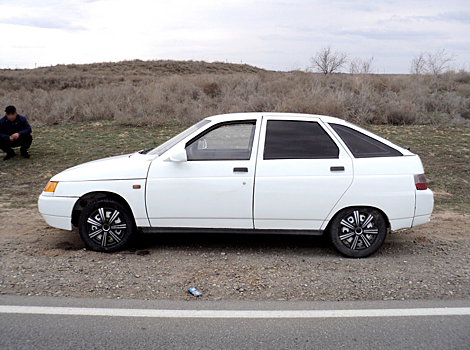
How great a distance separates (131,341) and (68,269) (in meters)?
1.86

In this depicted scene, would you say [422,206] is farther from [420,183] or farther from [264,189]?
[264,189]

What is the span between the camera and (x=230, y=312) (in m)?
4.14

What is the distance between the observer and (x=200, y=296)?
14.8 ft

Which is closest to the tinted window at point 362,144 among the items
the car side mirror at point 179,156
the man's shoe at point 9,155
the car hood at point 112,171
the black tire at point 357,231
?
the black tire at point 357,231

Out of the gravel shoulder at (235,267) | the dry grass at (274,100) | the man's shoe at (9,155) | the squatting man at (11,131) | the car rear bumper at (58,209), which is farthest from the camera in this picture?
the dry grass at (274,100)

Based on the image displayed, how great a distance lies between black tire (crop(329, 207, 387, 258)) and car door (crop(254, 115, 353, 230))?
22 centimetres

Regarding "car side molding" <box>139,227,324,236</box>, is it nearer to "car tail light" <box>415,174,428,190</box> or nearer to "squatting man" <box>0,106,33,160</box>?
"car tail light" <box>415,174,428,190</box>

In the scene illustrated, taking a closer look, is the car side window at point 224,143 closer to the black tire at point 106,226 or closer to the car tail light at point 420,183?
the black tire at point 106,226

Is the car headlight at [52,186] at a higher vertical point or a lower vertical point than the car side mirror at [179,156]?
lower

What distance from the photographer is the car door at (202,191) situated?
5445 millimetres

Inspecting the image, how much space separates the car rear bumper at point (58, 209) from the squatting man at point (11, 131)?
5905 millimetres

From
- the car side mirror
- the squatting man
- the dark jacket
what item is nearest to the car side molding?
the car side mirror

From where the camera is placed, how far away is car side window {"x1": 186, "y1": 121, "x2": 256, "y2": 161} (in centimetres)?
570

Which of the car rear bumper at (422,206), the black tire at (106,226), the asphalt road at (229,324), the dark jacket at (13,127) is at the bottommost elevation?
the asphalt road at (229,324)
